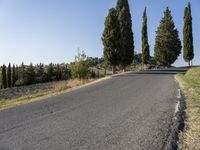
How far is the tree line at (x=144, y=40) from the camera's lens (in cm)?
4397

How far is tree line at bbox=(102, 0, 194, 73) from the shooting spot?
A: 43969mm

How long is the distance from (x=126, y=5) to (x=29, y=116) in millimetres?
43960

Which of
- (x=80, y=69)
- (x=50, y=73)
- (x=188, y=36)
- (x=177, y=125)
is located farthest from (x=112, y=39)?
(x=177, y=125)

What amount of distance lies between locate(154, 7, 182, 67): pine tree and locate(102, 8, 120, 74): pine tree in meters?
26.0

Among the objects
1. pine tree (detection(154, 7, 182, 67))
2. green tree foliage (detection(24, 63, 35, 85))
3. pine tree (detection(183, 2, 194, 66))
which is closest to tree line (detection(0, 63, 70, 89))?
green tree foliage (detection(24, 63, 35, 85))

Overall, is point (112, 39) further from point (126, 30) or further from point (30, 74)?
point (30, 74)

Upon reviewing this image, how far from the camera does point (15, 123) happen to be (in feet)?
33.1

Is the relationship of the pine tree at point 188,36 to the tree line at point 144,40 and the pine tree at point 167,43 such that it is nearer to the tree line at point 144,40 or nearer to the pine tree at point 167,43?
the tree line at point 144,40

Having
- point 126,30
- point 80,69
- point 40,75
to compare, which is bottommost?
point 40,75

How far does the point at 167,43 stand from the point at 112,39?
26885 mm

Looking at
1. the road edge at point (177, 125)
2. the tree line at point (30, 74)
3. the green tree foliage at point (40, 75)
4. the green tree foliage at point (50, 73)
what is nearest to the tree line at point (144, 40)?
the tree line at point (30, 74)

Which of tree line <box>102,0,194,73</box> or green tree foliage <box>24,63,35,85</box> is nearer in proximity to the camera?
tree line <box>102,0,194,73</box>

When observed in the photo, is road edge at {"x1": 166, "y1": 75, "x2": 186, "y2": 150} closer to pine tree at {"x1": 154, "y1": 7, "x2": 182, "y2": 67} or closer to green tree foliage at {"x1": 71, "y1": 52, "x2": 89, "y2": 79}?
green tree foliage at {"x1": 71, "y1": 52, "x2": 89, "y2": 79}

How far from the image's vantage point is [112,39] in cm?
4391
